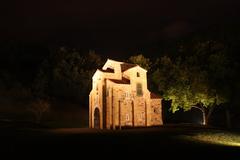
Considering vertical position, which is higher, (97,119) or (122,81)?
(122,81)

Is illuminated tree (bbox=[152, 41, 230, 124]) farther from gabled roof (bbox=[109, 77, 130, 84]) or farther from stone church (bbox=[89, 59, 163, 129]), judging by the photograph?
gabled roof (bbox=[109, 77, 130, 84])

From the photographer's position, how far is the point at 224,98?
42.2m

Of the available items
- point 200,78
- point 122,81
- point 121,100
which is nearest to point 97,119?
point 121,100

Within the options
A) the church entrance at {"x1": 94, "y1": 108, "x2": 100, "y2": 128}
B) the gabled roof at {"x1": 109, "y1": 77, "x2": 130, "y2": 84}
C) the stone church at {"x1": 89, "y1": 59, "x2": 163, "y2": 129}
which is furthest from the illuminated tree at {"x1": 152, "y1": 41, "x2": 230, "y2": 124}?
the church entrance at {"x1": 94, "y1": 108, "x2": 100, "y2": 128}

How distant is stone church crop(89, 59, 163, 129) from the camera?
39.8 m

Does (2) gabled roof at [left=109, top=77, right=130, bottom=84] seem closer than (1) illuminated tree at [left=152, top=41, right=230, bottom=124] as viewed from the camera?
Yes

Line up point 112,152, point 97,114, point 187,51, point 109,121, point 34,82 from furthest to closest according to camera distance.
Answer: point 34,82, point 187,51, point 97,114, point 109,121, point 112,152

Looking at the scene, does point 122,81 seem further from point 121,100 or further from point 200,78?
point 200,78

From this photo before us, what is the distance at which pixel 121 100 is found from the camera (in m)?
40.4

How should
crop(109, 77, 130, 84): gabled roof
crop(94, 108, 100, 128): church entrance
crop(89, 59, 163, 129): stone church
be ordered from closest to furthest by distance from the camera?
crop(89, 59, 163, 129): stone church
crop(109, 77, 130, 84): gabled roof
crop(94, 108, 100, 128): church entrance

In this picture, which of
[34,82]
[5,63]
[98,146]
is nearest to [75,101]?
[34,82]

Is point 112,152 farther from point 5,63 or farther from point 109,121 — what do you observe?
point 5,63

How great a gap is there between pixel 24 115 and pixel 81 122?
1143 centimetres

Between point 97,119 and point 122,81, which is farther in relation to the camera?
point 97,119
